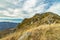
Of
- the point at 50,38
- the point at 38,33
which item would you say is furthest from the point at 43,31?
the point at 50,38

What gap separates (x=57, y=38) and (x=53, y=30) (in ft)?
12.8

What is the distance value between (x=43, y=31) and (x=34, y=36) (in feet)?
8.41

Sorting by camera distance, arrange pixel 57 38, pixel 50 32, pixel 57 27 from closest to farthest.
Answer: pixel 57 38, pixel 50 32, pixel 57 27

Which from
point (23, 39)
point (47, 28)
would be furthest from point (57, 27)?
point (23, 39)

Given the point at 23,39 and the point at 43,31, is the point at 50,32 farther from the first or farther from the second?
the point at 23,39

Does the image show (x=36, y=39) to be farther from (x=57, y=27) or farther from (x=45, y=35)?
(x=57, y=27)

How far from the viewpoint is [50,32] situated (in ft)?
150

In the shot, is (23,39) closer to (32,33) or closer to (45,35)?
(32,33)

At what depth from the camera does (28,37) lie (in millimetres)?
48344

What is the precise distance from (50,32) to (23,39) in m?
8.00

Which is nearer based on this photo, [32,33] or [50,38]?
[50,38]

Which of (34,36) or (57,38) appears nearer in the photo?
(57,38)

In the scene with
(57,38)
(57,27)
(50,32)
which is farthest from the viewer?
(57,27)

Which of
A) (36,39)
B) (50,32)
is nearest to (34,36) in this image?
(36,39)
